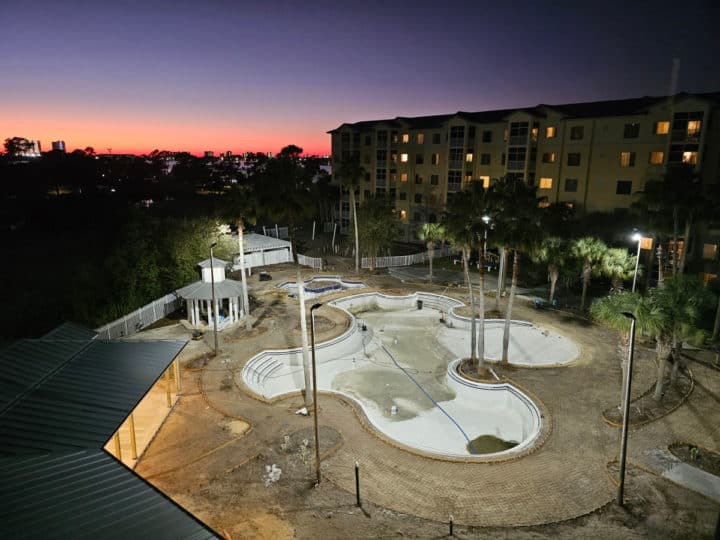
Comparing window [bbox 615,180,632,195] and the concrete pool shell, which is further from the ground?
window [bbox 615,180,632,195]

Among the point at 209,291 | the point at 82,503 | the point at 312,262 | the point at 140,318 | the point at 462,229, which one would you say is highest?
the point at 462,229

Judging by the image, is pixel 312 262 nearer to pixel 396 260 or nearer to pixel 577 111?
pixel 396 260

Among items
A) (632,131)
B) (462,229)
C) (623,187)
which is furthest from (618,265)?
(632,131)

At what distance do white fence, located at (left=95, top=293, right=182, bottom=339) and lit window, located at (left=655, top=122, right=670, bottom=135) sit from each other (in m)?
45.0

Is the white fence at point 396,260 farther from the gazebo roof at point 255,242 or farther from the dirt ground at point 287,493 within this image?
the dirt ground at point 287,493

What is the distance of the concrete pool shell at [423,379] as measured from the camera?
2027cm

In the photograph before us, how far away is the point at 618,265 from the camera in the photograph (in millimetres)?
29828

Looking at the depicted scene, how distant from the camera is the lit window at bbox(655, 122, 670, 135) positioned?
133ft

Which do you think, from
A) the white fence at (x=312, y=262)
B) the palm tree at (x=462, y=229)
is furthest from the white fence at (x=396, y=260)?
the palm tree at (x=462, y=229)

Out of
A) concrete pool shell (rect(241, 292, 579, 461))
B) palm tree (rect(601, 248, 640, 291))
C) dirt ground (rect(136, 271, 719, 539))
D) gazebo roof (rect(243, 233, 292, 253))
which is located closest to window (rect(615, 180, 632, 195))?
palm tree (rect(601, 248, 640, 291))

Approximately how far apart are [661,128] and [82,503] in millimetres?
49849

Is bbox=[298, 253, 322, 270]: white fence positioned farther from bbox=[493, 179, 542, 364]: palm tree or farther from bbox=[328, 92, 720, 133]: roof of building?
bbox=[328, 92, 720, 133]: roof of building

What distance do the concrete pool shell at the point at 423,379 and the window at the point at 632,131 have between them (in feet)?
81.1

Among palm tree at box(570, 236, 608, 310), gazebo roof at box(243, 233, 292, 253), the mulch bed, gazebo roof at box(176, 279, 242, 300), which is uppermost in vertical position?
palm tree at box(570, 236, 608, 310)
